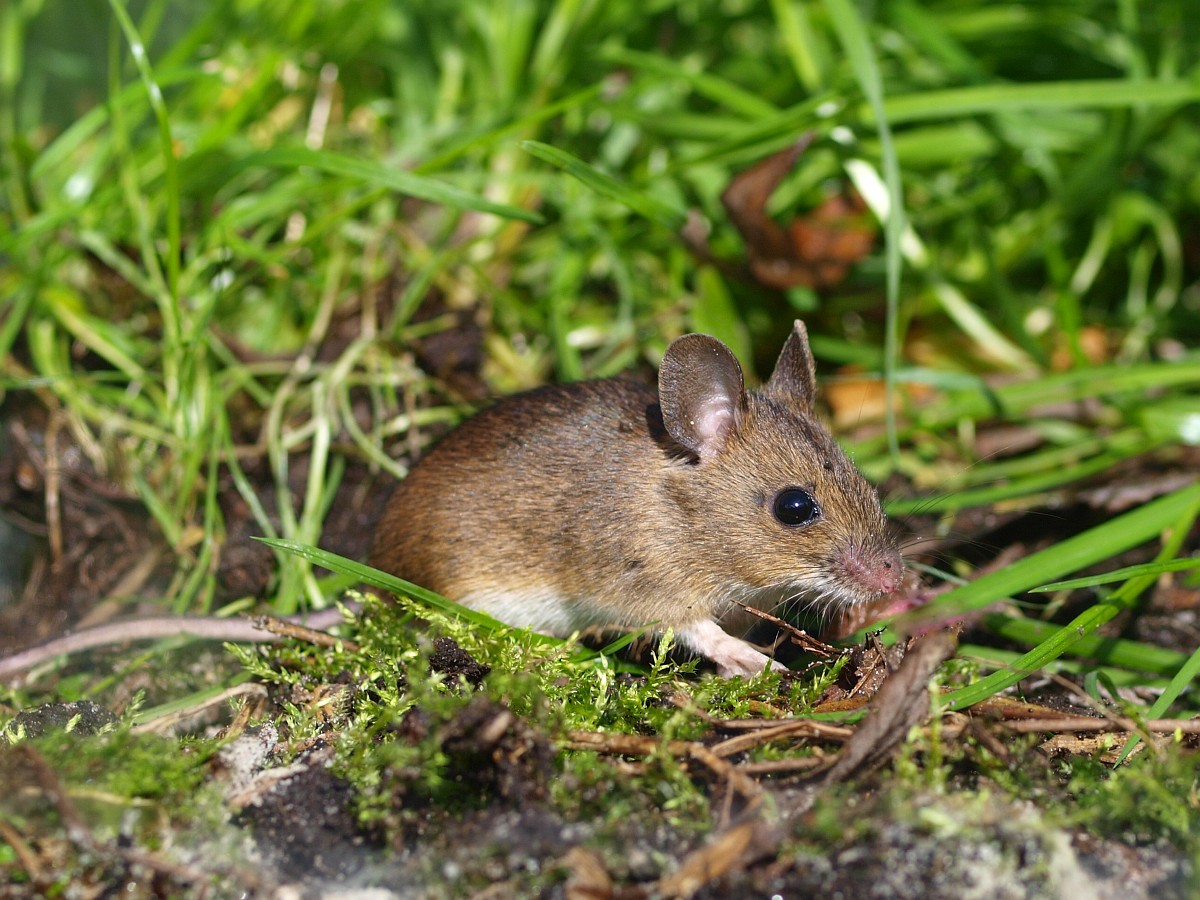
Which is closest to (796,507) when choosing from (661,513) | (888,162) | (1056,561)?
(661,513)

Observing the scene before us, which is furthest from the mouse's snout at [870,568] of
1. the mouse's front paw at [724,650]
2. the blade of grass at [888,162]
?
the blade of grass at [888,162]

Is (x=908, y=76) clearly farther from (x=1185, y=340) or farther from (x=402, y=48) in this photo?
(x=402, y=48)

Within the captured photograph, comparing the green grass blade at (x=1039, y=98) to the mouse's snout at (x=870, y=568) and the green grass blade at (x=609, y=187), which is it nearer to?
the green grass blade at (x=609, y=187)

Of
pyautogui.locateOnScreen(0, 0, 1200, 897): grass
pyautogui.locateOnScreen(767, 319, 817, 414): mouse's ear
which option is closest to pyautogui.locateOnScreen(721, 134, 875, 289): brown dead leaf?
pyautogui.locateOnScreen(0, 0, 1200, 897): grass

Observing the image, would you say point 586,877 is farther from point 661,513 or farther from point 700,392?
point 700,392

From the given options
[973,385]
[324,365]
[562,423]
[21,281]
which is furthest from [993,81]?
[21,281]

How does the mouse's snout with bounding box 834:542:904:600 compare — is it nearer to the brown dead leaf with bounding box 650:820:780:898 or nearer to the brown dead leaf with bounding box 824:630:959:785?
the brown dead leaf with bounding box 824:630:959:785

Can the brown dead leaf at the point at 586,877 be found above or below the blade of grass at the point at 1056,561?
below
